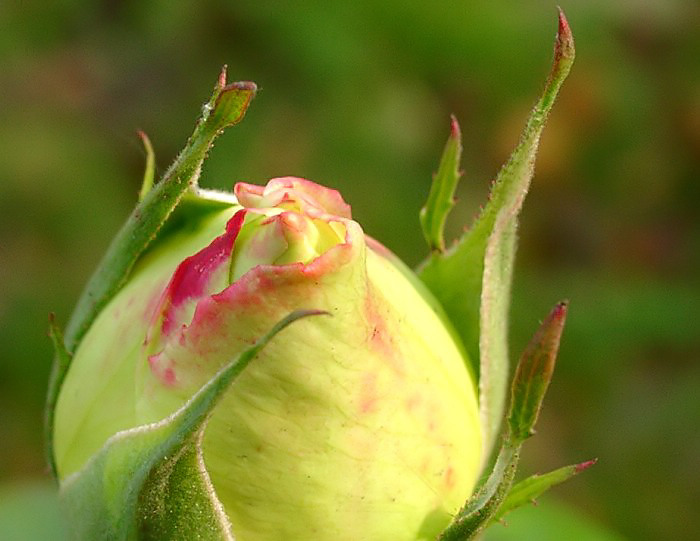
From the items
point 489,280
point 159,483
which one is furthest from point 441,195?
point 159,483

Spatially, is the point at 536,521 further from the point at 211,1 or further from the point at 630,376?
the point at 211,1

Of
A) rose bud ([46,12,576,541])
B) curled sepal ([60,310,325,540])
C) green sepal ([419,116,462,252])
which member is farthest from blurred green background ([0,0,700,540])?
curled sepal ([60,310,325,540])

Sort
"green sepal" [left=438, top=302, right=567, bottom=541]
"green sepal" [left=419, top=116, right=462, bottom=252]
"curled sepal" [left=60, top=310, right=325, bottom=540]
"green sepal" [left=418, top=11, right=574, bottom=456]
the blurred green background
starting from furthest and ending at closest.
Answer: the blurred green background, "green sepal" [left=419, top=116, right=462, bottom=252], "green sepal" [left=418, top=11, right=574, bottom=456], "green sepal" [left=438, top=302, right=567, bottom=541], "curled sepal" [left=60, top=310, right=325, bottom=540]

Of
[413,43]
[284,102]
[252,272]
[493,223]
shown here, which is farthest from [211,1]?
[252,272]

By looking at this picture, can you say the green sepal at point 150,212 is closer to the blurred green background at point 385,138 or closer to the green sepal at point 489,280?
the green sepal at point 489,280

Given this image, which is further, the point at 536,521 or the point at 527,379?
the point at 536,521

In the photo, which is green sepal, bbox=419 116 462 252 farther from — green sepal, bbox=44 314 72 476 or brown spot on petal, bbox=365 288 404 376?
green sepal, bbox=44 314 72 476

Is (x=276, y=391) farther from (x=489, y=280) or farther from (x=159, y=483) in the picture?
(x=489, y=280)
